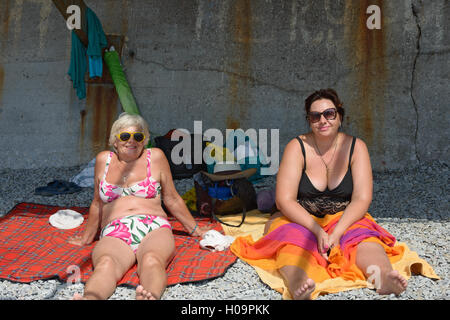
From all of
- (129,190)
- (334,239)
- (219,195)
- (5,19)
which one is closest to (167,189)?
(129,190)

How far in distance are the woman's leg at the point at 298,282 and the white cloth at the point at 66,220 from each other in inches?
85.7

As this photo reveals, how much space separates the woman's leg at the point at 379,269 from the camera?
250cm

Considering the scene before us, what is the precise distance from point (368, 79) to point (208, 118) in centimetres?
242

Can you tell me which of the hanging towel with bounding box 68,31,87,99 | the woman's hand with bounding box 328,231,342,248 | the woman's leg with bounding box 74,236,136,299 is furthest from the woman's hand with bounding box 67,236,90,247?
the hanging towel with bounding box 68,31,87,99

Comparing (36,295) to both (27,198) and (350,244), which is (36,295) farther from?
(27,198)

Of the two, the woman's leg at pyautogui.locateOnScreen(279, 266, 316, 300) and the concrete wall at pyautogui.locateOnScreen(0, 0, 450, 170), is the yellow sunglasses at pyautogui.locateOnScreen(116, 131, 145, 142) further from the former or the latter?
the concrete wall at pyautogui.locateOnScreen(0, 0, 450, 170)

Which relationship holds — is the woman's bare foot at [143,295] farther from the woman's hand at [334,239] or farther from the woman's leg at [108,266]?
the woman's hand at [334,239]

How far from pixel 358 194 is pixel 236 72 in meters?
3.63

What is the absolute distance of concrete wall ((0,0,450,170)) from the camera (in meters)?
5.89

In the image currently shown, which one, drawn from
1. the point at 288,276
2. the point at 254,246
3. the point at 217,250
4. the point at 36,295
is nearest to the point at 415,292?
the point at 288,276

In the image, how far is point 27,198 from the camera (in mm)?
5059

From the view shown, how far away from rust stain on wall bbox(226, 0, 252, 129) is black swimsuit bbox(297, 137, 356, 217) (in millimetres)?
3088

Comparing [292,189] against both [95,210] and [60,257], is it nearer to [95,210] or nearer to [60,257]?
[95,210]

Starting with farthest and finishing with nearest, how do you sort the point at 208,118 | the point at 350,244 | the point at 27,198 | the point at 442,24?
the point at 208,118 → the point at 442,24 → the point at 27,198 → the point at 350,244
